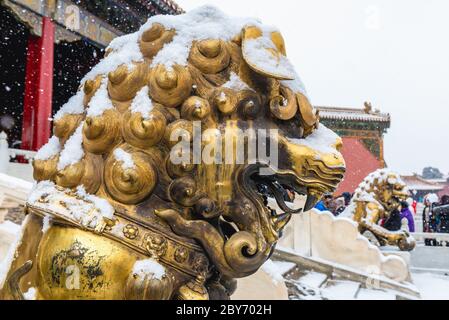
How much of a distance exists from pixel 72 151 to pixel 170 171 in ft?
0.83

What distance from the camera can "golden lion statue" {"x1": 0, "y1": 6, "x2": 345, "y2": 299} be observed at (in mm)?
972

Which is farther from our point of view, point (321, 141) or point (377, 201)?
point (377, 201)

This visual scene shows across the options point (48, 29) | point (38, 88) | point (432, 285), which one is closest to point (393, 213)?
point (432, 285)

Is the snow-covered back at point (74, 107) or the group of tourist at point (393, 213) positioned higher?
the snow-covered back at point (74, 107)

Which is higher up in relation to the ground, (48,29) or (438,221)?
(48,29)

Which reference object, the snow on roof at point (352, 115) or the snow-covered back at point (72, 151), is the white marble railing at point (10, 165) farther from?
the snow on roof at point (352, 115)

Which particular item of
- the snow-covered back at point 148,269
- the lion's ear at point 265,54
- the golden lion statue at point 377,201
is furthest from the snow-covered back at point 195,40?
the golden lion statue at point 377,201

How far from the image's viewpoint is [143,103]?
103 cm

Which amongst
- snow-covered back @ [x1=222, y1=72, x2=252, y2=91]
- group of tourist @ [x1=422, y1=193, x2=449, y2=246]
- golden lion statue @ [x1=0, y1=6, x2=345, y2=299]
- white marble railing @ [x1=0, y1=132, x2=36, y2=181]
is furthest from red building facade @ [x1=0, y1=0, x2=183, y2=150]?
group of tourist @ [x1=422, y1=193, x2=449, y2=246]

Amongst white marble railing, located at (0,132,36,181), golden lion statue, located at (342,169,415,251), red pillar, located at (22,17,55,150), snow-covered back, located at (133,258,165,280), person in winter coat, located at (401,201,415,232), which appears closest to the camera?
snow-covered back, located at (133,258,165,280)

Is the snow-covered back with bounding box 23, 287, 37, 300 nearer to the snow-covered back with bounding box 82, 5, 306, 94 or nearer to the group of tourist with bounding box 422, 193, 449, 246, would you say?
the snow-covered back with bounding box 82, 5, 306, 94

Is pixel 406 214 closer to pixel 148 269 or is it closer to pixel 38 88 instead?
pixel 38 88

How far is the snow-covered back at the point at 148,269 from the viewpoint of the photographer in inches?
37.3
